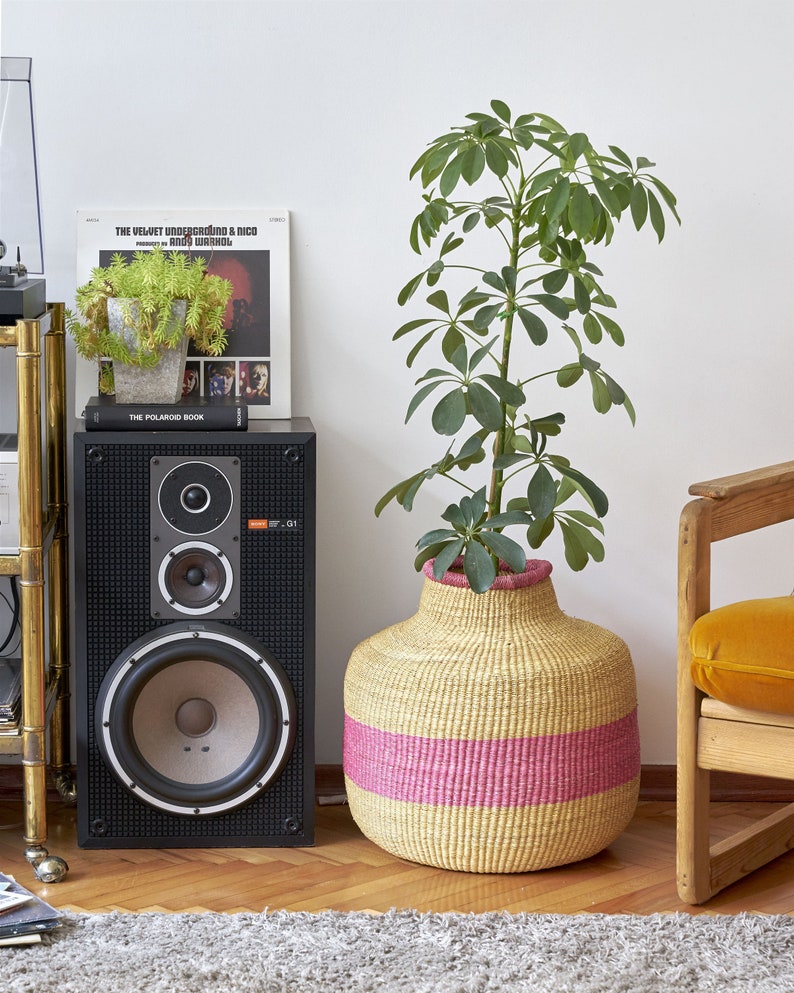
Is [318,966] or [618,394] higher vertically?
[618,394]

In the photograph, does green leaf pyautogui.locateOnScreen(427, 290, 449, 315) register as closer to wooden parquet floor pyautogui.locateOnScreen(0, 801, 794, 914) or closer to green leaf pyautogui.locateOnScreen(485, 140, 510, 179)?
green leaf pyautogui.locateOnScreen(485, 140, 510, 179)

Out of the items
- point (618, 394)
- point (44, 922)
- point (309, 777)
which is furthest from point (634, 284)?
point (44, 922)

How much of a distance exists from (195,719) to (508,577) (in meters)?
0.58

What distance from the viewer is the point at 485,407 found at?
1.90 meters

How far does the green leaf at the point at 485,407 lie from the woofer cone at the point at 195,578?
45 centimetres

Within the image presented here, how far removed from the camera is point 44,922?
1.72 metres

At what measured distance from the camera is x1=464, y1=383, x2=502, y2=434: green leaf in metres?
1.89

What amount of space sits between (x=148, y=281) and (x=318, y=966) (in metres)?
1.11

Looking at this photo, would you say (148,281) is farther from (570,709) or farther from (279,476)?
(570,709)

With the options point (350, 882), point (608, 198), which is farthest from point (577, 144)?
point (350, 882)

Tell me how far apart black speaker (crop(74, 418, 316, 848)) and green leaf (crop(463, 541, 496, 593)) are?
29 centimetres

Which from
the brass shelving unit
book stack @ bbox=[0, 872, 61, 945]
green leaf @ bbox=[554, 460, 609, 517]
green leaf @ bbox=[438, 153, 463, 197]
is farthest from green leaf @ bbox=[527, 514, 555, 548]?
book stack @ bbox=[0, 872, 61, 945]

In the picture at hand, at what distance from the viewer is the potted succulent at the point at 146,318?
6.77 ft

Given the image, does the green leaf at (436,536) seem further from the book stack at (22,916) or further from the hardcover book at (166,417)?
the book stack at (22,916)
